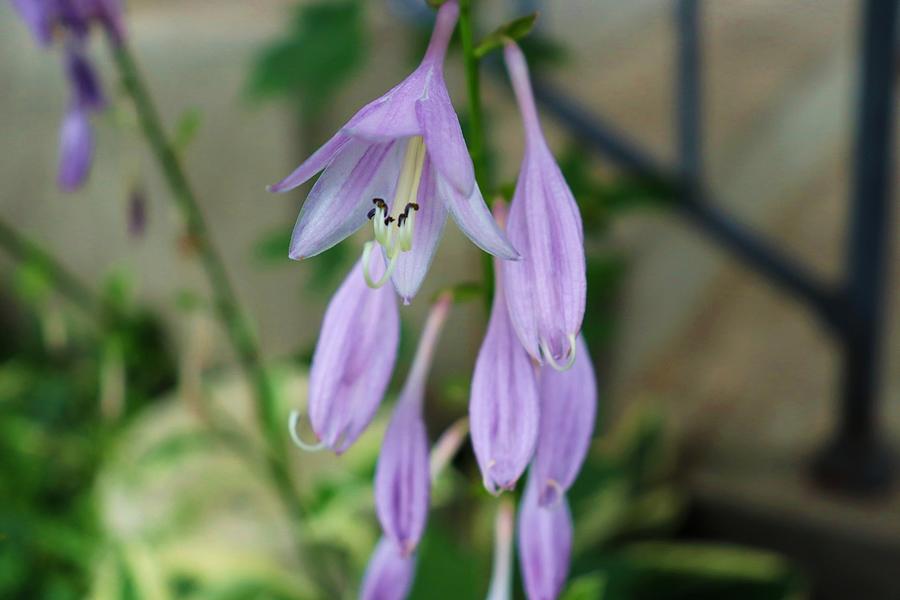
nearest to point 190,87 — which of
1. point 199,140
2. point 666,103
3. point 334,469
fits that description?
point 199,140

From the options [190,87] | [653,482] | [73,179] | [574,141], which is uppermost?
[190,87]

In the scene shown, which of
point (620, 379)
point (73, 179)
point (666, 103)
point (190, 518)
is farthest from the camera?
point (666, 103)

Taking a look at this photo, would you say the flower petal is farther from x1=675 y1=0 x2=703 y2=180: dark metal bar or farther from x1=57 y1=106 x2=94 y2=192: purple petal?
x1=675 y1=0 x2=703 y2=180: dark metal bar

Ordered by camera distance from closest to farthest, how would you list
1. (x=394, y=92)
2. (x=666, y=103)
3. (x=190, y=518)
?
(x=394, y=92)
(x=190, y=518)
(x=666, y=103)

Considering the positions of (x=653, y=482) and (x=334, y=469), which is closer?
(x=653, y=482)

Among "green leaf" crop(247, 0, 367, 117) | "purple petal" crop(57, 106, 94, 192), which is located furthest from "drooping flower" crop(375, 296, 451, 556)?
"green leaf" crop(247, 0, 367, 117)

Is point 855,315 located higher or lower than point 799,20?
lower

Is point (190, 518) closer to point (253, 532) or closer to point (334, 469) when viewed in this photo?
point (253, 532)

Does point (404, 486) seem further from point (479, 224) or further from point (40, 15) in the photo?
point (40, 15)
